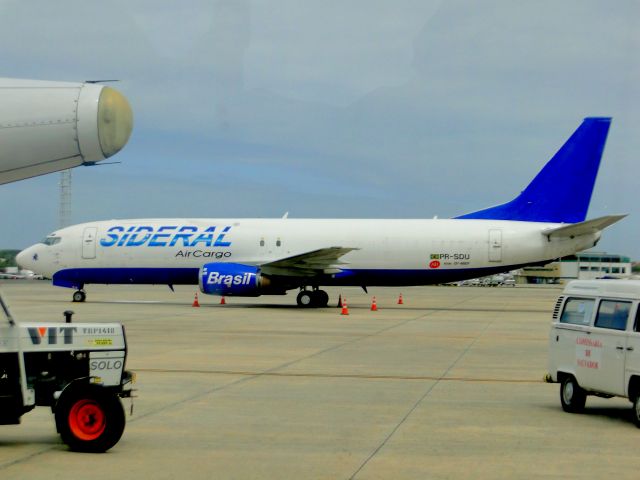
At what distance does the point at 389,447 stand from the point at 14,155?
465 cm

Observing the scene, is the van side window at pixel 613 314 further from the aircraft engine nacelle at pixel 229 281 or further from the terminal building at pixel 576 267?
the terminal building at pixel 576 267

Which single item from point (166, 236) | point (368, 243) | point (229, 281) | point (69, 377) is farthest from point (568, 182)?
point (69, 377)

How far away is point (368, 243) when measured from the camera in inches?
1417

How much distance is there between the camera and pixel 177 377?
49.0 feet

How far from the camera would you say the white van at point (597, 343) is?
11.1 metres

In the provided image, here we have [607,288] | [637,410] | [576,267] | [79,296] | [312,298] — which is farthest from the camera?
[576,267]

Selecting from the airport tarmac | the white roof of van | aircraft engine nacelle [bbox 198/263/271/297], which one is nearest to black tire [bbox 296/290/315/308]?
aircraft engine nacelle [bbox 198/263/271/297]

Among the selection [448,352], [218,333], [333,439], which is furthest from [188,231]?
[333,439]

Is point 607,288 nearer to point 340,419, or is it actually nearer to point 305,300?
point 340,419

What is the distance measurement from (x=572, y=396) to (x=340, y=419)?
3.16 meters

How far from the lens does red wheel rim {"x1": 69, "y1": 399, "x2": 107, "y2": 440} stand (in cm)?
909

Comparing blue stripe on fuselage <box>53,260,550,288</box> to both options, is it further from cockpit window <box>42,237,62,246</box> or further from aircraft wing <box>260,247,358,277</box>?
cockpit window <box>42,237,62,246</box>

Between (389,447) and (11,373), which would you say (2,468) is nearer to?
(11,373)

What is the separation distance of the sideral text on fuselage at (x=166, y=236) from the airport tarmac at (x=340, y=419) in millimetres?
14187
